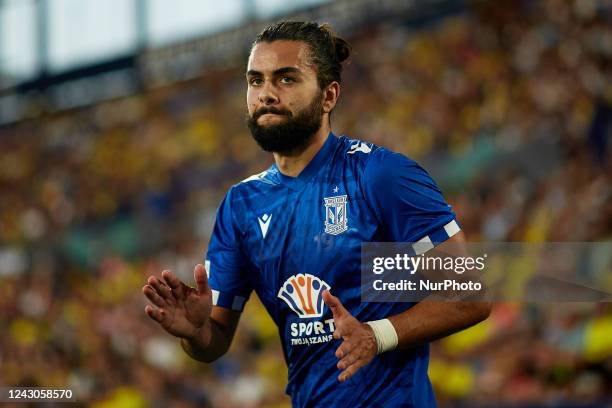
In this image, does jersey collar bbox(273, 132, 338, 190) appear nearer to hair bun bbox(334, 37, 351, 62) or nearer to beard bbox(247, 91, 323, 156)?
beard bbox(247, 91, 323, 156)

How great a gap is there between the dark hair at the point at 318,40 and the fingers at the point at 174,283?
969mm

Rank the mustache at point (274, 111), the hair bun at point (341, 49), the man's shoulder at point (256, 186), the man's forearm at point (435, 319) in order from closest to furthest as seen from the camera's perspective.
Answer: the man's forearm at point (435, 319)
the mustache at point (274, 111)
the man's shoulder at point (256, 186)
the hair bun at point (341, 49)

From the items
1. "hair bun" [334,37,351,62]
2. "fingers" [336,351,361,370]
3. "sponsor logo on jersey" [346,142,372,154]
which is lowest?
"fingers" [336,351,361,370]

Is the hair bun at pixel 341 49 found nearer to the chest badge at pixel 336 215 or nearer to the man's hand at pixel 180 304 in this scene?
the chest badge at pixel 336 215

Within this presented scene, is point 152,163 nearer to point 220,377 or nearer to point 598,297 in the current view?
point 220,377

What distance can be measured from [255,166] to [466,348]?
490cm

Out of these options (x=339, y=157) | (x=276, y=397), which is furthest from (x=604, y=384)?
(x=339, y=157)

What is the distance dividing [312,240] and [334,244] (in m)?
0.10

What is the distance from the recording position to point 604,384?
6.83 m

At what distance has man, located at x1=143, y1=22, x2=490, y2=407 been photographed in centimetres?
324

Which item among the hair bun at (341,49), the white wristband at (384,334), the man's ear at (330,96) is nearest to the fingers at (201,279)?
the white wristband at (384,334)

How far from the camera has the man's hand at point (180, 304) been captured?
336 centimetres

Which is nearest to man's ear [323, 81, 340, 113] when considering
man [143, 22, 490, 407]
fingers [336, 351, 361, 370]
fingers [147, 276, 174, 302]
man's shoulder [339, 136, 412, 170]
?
man [143, 22, 490, 407]

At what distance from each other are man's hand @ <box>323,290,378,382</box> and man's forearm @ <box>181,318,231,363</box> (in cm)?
79
